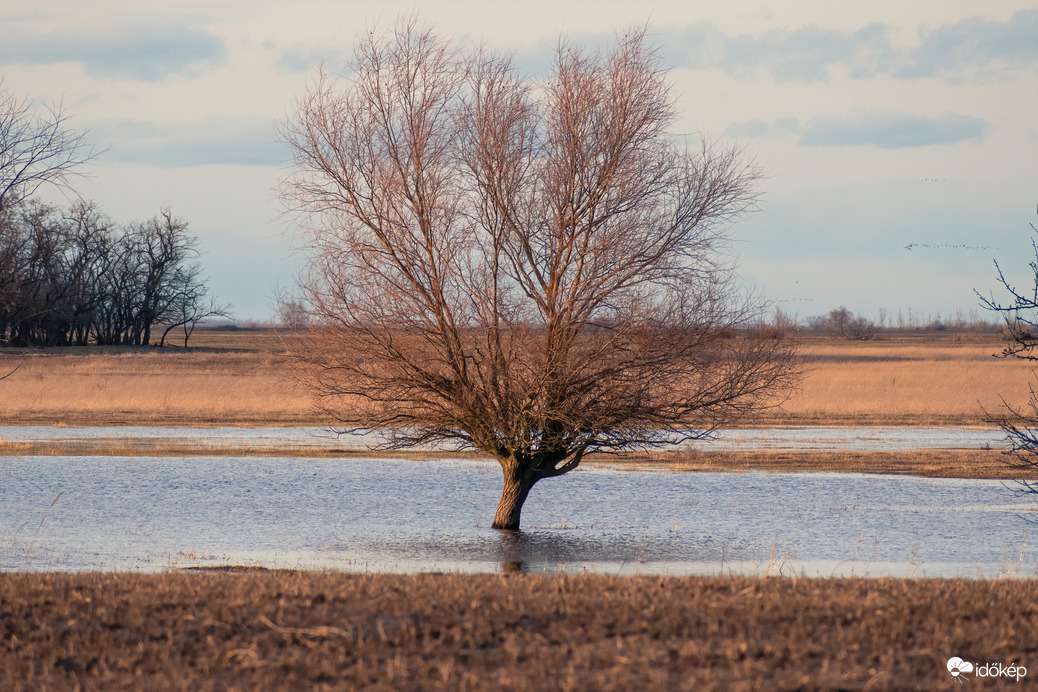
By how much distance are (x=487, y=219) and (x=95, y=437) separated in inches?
815

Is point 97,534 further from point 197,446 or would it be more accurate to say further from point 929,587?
point 197,446

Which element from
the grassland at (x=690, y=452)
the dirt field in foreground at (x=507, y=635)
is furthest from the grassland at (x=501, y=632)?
the grassland at (x=690, y=452)

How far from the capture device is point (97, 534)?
1566 centimetres

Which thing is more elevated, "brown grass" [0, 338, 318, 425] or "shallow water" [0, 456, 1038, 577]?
→ "brown grass" [0, 338, 318, 425]

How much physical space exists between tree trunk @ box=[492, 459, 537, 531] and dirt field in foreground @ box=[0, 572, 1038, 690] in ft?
24.6

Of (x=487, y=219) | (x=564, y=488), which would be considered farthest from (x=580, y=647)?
(x=564, y=488)

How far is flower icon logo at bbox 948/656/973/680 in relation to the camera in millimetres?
6379

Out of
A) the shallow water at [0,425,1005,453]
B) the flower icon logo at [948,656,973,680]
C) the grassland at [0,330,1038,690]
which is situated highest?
the flower icon logo at [948,656,973,680]

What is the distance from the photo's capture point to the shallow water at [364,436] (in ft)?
99.6

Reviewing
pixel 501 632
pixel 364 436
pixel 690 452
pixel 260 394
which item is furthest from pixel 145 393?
pixel 501 632

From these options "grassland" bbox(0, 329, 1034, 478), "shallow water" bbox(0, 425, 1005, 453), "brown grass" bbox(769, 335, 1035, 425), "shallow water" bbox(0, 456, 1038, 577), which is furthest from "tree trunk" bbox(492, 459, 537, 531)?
"brown grass" bbox(769, 335, 1035, 425)

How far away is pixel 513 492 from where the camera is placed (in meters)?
17.0

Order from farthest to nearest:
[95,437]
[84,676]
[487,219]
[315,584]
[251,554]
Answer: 1. [95,437]
2. [487,219]
3. [251,554]
4. [315,584]
5. [84,676]

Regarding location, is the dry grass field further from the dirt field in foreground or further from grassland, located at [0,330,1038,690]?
the dirt field in foreground
